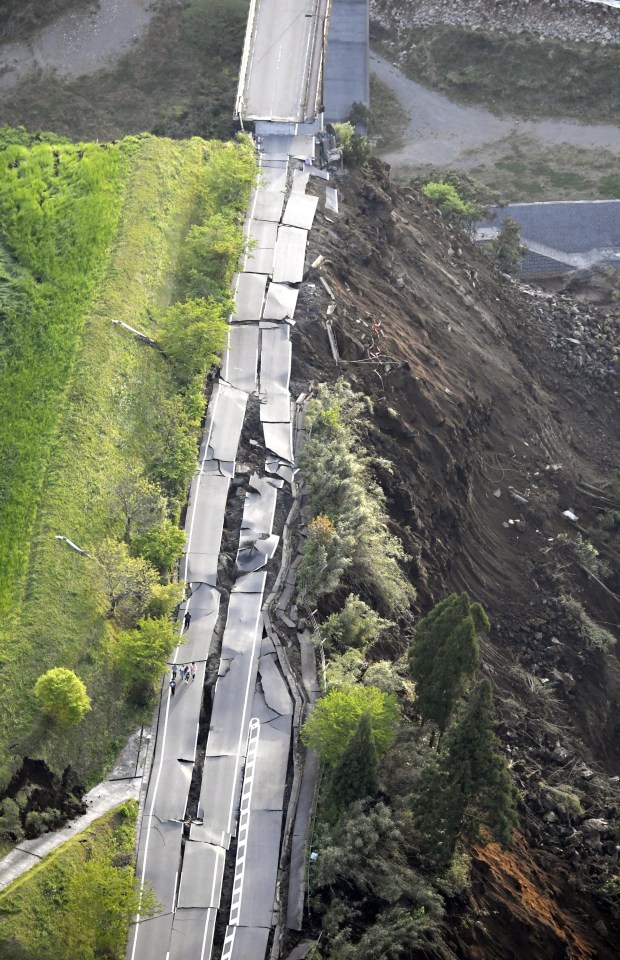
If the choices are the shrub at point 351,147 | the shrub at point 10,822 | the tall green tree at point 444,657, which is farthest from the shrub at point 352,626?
the shrub at point 351,147

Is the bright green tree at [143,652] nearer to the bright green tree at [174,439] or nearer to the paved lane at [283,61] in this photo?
the bright green tree at [174,439]

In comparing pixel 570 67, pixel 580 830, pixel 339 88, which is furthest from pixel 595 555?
pixel 570 67

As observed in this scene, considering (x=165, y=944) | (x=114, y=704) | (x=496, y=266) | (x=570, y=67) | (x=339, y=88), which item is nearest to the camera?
(x=165, y=944)

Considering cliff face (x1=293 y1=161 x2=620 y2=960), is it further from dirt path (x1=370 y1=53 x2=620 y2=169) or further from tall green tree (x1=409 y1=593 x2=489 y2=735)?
dirt path (x1=370 y1=53 x2=620 y2=169)

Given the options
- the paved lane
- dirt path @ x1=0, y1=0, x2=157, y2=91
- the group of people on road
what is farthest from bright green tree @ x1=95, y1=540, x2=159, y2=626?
dirt path @ x1=0, y1=0, x2=157, y2=91

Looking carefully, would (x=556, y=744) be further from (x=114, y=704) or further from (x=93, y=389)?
(x=93, y=389)
